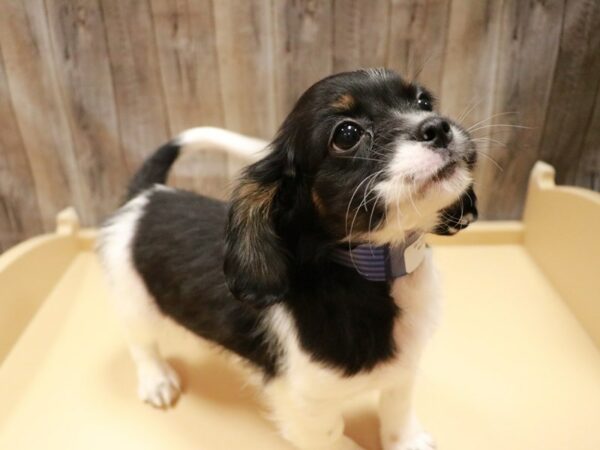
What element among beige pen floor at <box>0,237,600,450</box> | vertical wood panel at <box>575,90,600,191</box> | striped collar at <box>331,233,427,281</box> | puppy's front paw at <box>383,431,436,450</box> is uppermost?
striped collar at <box>331,233,427,281</box>

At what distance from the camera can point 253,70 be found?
1.80 meters

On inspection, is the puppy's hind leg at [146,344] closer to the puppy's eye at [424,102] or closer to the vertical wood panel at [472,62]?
the puppy's eye at [424,102]

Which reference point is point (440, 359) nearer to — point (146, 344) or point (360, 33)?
point (146, 344)

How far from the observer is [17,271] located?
1670 mm

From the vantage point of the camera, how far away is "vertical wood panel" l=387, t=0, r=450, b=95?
1.69 meters

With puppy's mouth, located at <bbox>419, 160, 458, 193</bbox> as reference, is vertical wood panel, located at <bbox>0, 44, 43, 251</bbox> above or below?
below

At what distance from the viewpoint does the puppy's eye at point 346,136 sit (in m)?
0.89

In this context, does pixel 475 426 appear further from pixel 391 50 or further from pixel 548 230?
pixel 391 50

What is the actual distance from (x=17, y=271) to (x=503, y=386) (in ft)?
4.77

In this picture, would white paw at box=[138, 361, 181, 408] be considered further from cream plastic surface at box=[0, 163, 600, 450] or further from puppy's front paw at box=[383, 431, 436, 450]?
puppy's front paw at box=[383, 431, 436, 450]

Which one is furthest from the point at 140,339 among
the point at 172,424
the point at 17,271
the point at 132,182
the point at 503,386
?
the point at 503,386

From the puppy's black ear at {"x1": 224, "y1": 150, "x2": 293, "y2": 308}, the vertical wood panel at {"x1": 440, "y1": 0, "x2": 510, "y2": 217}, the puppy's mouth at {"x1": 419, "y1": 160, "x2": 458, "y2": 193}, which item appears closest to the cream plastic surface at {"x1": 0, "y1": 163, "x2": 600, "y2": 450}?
the vertical wood panel at {"x1": 440, "y1": 0, "x2": 510, "y2": 217}

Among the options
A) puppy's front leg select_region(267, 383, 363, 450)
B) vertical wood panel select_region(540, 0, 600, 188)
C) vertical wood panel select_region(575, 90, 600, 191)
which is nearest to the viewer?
puppy's front leg select_region(267, 383, 363, 450)

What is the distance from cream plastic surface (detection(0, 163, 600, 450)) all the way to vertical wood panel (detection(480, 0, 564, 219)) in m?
0.09
